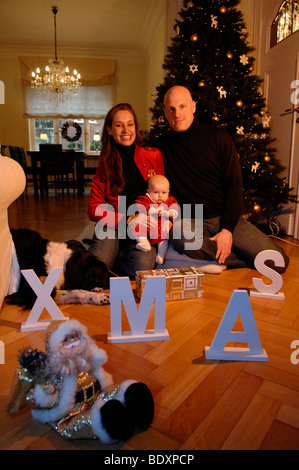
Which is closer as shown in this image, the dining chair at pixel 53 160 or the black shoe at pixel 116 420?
the black shoe at pixel 116 420

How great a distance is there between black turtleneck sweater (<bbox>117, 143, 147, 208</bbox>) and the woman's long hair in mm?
52

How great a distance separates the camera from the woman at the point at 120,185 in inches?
76.5

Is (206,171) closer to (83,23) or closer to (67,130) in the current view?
(83,23)

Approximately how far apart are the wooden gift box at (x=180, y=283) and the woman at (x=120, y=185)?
1.01 ft

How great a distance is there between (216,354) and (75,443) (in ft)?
1.81

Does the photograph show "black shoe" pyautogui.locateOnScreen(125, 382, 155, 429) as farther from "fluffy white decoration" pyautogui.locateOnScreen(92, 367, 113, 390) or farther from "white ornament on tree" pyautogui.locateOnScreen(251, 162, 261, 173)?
"white ornament on tree" pyautogui.locateOnScreen(251, 162, 261, 173)

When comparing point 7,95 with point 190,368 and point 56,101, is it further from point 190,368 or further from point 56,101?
point 190,368

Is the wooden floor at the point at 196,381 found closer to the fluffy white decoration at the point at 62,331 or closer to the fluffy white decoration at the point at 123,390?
the fluffy white decoration at the point at 123,390

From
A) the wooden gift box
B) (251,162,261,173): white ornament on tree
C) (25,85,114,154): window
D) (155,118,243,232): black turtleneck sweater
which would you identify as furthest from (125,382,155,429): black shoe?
(25,85,114,154): window

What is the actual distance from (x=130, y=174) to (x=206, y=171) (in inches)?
18.6

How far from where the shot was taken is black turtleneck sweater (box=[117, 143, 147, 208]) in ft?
6.60

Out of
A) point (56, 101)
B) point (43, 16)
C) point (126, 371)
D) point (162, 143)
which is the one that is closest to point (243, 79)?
point (162, 143)

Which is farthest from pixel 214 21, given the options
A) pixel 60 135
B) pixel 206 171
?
pixel 60 135

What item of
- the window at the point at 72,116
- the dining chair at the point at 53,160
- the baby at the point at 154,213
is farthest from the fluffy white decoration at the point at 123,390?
the window at the point at 72,116
